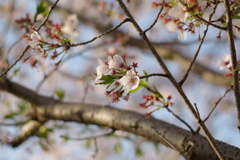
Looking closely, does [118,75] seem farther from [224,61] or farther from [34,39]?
[224,61]

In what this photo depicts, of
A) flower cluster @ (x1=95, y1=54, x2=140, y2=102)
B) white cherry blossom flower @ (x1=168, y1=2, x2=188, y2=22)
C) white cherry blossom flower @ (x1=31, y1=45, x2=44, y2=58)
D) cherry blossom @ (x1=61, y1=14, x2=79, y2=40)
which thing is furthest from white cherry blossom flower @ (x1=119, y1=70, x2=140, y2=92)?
cherry blossom @ (x1=61, y1=14, x2=79, y2=40)

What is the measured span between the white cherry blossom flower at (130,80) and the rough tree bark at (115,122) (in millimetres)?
314

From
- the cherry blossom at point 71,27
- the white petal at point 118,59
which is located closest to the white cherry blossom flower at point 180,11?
the white petal at point 118,59

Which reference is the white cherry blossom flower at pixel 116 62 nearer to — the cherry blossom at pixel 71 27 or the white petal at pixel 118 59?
the white petal at pixel 118 59

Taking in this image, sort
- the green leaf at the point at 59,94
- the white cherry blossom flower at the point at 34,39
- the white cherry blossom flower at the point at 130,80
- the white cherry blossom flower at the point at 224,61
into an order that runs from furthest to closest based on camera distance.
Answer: the green leaf at the point at 59,94 < the white cherry blossom flower at the point at 224,61 < the white cherry blossom flower at the point at 34,39 < the white cherry blossom flower at the point at 130,80

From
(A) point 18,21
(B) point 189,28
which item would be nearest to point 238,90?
(B) point 189,28

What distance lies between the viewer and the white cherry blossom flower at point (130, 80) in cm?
86

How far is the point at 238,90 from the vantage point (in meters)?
0.89

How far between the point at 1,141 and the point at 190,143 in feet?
5.12

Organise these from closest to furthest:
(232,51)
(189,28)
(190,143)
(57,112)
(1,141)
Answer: (232,51)
(189,28)
(190,143)
(57,112)
(1,141)

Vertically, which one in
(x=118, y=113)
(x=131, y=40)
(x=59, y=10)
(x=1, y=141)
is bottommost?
(x=1, y=141)

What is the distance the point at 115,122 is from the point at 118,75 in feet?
2.69

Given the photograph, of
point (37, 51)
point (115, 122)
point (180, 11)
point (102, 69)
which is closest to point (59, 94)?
point (115, 122)

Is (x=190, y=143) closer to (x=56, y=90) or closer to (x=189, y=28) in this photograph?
(x=189, y=28)
